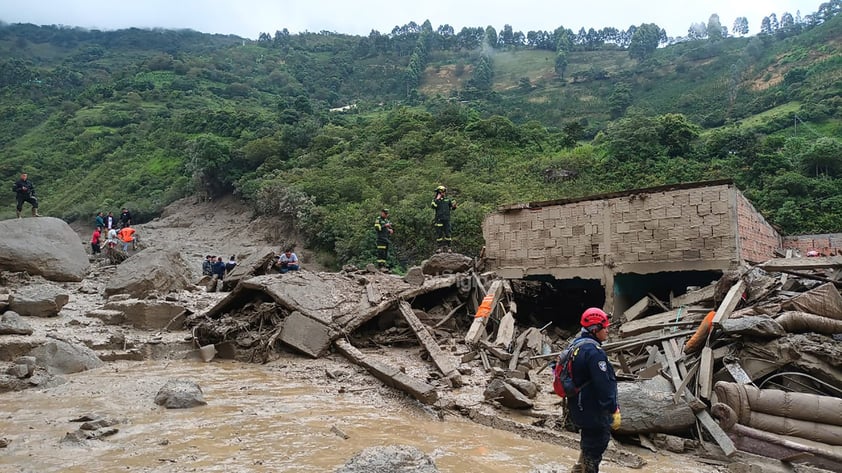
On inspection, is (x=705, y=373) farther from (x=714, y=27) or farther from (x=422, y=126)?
(x=714, y=27)

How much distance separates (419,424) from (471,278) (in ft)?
19.7

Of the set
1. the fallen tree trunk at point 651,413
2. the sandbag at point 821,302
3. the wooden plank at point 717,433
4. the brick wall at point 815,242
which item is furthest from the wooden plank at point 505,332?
the brick wall at point 815,242

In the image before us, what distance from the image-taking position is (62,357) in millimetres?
7711

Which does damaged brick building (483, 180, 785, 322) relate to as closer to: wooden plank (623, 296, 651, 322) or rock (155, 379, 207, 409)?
wooden plank (623, 296, 651, 322)

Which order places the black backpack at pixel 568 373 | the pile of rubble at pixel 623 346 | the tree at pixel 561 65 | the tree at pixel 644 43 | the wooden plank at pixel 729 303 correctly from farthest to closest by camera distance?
the tree at pixel 644 43
the tree at pixel 561 65
the wooden plank at pixel 729 303
the pile of rubble at pixel 623 346
the black backpack at pixel 568 373

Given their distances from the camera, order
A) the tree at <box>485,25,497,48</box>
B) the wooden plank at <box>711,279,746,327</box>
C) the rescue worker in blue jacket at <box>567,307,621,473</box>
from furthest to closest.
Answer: the tree at <box>485,25,497,48</box>
the wooden plank at <box>711,279,746,327</box>
the rescue worker in blue jacket at <box>567,307,621,473</box>

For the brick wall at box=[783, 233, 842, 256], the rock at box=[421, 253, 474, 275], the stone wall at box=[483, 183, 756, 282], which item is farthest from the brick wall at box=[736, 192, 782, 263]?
the rock at box=[421, 253, 474, 275]

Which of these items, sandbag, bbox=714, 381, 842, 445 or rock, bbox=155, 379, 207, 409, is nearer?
sandbag, bbox=714, 381, 842, 445

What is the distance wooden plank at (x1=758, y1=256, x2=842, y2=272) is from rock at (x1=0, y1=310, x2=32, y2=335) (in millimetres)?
11544

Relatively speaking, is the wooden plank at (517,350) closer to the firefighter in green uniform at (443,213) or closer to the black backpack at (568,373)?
the black backpack at (568,373)

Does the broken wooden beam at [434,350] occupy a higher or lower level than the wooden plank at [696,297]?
lower

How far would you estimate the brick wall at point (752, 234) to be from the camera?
33.4 feet

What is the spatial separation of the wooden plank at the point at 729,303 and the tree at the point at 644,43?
6835 centimetres

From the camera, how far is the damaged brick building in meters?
10.1
